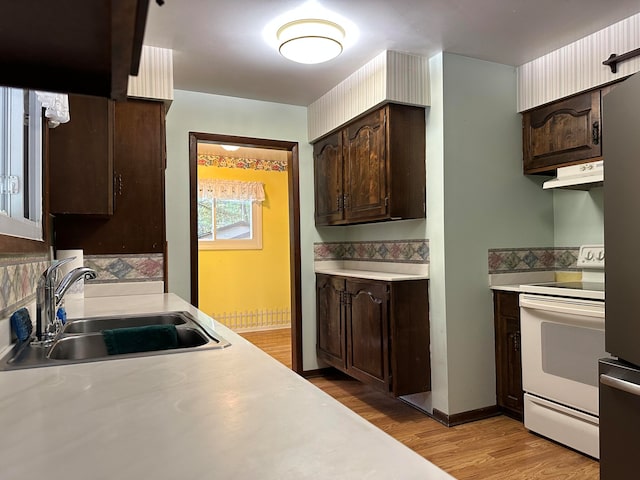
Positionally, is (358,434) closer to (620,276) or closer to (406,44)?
(620,276)

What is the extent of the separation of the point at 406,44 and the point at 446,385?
207cm

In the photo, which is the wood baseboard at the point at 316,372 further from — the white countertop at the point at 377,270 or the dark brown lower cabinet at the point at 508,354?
the dark brown lower cabinet at the point at 508,354

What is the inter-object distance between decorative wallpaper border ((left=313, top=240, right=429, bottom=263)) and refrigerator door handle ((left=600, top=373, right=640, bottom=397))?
53.5 inches

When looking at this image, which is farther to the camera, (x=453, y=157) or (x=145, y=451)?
(x=453, y=157)

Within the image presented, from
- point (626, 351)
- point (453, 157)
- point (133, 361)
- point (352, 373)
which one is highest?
point (453, 157)

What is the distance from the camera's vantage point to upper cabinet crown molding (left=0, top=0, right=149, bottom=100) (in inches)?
15.4

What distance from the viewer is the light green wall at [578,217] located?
9.26ft

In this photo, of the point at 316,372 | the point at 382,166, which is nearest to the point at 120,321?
the point at 382,166

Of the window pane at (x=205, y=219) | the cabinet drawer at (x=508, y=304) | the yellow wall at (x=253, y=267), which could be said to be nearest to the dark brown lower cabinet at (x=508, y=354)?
the cabinet drawer at (x=508, y=304)

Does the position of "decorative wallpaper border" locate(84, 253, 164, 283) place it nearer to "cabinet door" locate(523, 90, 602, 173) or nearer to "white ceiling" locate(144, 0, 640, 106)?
"white ceiling" locate(144, 0, 640, 106)

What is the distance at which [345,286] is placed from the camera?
3330 millimetres

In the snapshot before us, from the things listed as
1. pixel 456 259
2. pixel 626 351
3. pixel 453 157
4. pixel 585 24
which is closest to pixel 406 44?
pixel 453 157

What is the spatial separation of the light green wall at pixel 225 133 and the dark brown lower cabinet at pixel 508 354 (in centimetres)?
151

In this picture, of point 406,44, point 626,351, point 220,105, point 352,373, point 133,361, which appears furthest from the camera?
point 220,105
